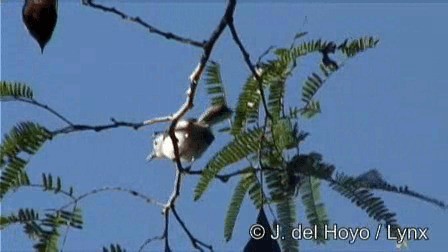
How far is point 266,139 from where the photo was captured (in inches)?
129

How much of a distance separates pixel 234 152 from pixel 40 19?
2.10 ft

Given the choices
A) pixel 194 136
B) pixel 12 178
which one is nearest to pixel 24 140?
pixel 12 178

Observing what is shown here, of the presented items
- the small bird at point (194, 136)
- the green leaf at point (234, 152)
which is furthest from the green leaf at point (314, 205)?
the small bird at point (194, 136)

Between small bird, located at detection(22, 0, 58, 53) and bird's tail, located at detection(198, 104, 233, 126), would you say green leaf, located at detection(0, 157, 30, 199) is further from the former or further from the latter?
bird's tail, located at detection(198, 104, 233, 126)

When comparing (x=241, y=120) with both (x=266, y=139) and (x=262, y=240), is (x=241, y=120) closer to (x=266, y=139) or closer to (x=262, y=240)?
(x=266, y=139)

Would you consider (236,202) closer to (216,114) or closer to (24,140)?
(216,114)

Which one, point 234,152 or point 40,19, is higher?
point 40,19

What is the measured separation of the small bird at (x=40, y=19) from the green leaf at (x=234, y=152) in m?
0.58

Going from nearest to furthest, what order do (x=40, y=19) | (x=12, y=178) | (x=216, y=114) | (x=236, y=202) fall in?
(x=40, y=19) → (x=12, y=178) → (x=236, y=202) → (x=216, y=114)

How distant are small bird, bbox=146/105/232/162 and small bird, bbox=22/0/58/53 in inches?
25.5

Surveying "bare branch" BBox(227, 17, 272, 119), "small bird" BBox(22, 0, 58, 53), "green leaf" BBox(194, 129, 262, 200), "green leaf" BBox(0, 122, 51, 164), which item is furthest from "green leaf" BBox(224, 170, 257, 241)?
"small bird" BBox(22, 0, 58, 53)

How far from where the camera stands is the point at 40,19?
3031 millimetres

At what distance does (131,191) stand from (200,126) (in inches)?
11.9

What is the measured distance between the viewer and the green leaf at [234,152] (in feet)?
10.6
